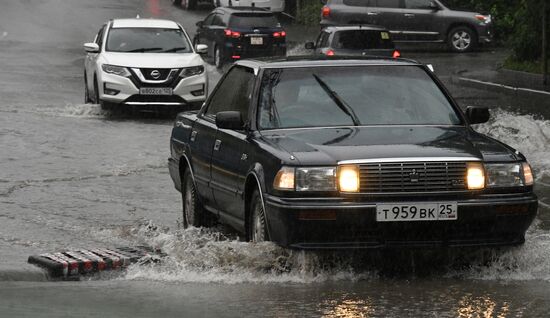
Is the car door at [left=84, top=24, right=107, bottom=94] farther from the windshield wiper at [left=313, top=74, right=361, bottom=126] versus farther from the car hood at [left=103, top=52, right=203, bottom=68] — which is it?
the windshield wiper at [left=313, top=74, right=361, bottom=126]

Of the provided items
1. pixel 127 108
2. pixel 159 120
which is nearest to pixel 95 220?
pixel 159 120

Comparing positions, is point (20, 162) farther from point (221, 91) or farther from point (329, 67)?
point (329, 67)

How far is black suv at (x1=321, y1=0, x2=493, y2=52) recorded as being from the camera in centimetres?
3922

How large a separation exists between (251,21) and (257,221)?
26.6 metres

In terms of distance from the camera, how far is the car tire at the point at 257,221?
9.33 m

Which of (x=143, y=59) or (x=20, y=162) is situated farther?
(x=143, y=59)

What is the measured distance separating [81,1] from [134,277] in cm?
4495

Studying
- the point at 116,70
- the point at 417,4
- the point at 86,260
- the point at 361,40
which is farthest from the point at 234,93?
the point at 417,4

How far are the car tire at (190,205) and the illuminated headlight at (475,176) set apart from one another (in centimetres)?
309

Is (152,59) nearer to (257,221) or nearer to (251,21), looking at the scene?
(251,21)

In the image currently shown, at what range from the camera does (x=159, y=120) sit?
22906mm

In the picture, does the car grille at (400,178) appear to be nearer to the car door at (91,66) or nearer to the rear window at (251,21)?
the car door at (91,66)

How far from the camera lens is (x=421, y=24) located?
39594 millimetres

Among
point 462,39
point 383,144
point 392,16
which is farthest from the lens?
point 392,16
